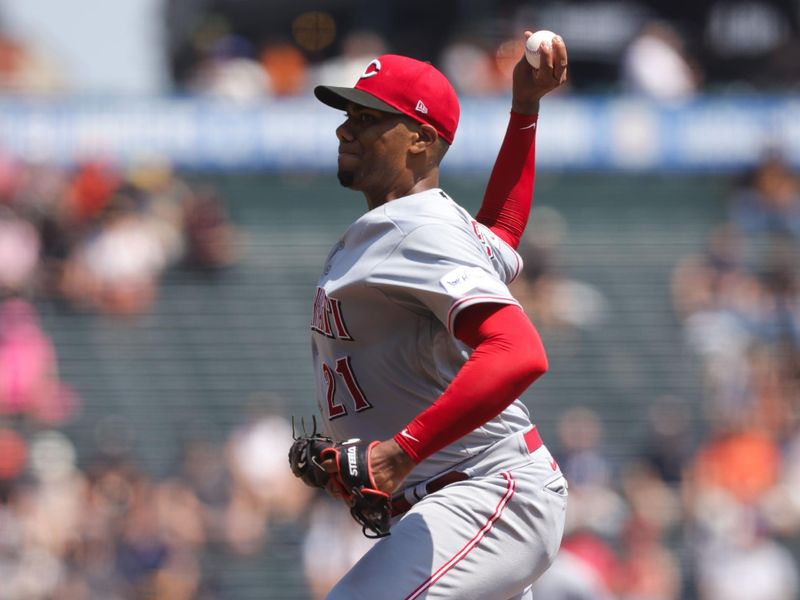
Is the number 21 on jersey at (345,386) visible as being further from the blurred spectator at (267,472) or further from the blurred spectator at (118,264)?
the blurred spectator at (118,264)

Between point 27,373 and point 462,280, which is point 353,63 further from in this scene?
point 462,280

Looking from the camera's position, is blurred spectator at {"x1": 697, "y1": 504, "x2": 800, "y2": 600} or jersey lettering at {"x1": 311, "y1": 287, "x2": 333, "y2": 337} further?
blurred spectator at {"x1": 697, "y1": 504, "x2": 800, "y2": 600}

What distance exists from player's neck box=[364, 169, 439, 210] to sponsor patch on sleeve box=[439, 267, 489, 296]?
370 mm

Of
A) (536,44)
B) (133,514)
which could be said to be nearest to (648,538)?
(133,514)

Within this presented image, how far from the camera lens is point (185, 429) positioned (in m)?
11.2

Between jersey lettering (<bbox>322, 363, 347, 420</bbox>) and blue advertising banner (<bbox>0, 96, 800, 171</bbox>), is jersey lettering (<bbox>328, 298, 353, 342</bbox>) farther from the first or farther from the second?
blue advertising banner (<bbox>0, 96, 800, 171</bbox>)

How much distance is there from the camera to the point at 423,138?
3.45m

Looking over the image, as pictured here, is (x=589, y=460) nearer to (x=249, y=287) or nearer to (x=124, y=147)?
(x=249, y=287)

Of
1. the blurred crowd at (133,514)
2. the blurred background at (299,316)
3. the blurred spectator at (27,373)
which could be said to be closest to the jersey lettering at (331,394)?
the blurred background at (299,316)

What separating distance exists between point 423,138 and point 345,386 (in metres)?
0.63

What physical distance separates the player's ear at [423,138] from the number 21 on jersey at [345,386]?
534 millimetres

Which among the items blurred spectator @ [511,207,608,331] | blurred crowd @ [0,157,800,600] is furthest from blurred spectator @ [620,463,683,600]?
blurred spectator @ [511,207,608,331]

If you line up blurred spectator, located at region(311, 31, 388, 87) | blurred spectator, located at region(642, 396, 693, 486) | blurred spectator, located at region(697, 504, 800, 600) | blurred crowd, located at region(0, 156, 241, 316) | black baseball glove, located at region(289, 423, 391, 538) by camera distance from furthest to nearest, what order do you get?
blurred spectator, located at region(311, 31, 388, 87) < blurred crowd, located at region(0, 156, 241, 316) < blurred spectator, located at region(642, 396, 693, 486) < blurred spectator, located at region(697, 504, 800, 600) < black baseball glove, located at region(289, 423, 391, 538)

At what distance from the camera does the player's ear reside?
3.44 metres
